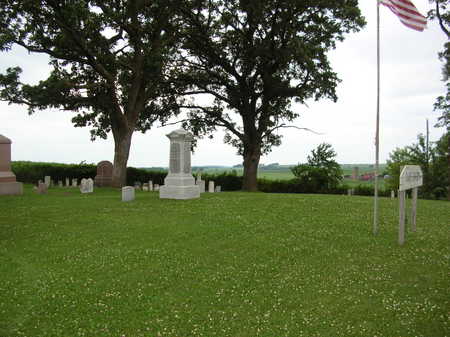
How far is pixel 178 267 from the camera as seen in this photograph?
8336mm

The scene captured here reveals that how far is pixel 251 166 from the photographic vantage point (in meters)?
30.7

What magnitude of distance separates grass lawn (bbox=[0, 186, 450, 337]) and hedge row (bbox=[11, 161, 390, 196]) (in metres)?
22.2

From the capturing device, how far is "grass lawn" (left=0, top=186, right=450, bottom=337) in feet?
19.5

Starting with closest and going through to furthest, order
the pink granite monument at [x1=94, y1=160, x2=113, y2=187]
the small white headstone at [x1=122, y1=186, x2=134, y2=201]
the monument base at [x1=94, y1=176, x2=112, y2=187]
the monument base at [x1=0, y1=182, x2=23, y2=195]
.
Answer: the small white headstone at [x1=122, y1=186, x2=134, y2=201] → the monument base at [x1=0, y1=182, x2=23, y2=195] → the monument base at [x1=94, y1=176, x2=112, y2=187] → the pink granite monument at [x1=94, y1=160, x2=113, y2=187]

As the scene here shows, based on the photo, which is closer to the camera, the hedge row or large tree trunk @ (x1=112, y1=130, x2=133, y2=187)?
large tree trunk @ (x1=112, y1=130, x2=133, y2=187)

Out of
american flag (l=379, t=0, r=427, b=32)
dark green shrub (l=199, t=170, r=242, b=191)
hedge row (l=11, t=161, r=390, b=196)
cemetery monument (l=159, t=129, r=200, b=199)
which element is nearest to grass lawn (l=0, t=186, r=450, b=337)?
cemetery monument (l=159, t=129, r=200, b=199)

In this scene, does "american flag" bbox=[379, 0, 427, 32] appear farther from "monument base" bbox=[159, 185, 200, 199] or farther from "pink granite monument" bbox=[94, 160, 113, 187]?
"pink granite monument" bbox=[94, 160, 113, 187]

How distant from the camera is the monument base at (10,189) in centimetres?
2128

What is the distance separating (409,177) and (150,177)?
29.3 metres

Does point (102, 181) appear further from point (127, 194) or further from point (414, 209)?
point (414, 209)

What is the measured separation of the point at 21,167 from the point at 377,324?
4052cm

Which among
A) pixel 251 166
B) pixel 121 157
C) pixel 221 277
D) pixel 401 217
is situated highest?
pixel 121 157

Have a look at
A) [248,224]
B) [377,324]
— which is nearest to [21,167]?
[248,224]

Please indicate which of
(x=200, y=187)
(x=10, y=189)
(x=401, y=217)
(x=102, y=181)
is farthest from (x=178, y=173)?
(x=102, y=181)
